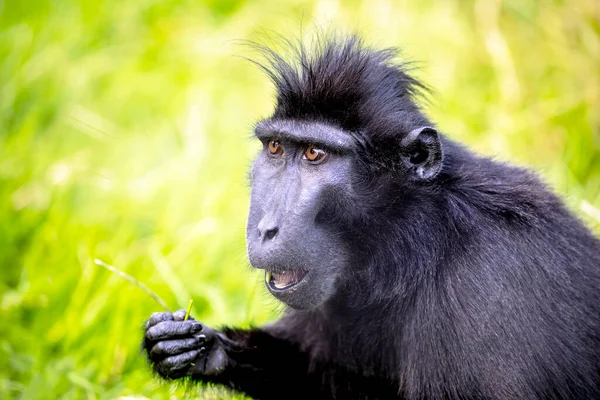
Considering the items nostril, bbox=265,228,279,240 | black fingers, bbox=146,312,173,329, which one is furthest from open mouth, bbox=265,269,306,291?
black fingers, bbox=146,312,173,329

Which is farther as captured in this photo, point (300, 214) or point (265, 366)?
point (265, 366)

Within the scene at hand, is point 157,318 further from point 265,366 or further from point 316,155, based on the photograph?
point 316,155

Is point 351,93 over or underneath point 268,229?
over

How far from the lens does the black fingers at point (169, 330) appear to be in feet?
13.7

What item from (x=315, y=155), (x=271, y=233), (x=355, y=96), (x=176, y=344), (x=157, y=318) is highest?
(x=355, y=96)

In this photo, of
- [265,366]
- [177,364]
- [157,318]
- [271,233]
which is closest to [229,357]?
[265,366]

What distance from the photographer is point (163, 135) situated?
27.6 feet

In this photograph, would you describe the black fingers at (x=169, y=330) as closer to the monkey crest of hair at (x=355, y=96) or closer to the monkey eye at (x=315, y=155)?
the monkey eye at (x=315, y=155)

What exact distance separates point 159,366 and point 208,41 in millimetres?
6053

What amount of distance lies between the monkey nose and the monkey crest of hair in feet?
2.25

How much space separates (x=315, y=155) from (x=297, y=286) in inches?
27.7

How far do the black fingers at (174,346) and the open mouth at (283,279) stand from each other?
2.03 feet

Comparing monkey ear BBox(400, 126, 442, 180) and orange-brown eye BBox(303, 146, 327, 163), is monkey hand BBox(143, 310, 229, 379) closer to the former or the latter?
orange-brown eye BBox(303, 146, 327, 163)

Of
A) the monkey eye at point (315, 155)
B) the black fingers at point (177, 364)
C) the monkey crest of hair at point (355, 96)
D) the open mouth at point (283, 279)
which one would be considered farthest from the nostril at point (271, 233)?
the black fingers at point (177, 364)
